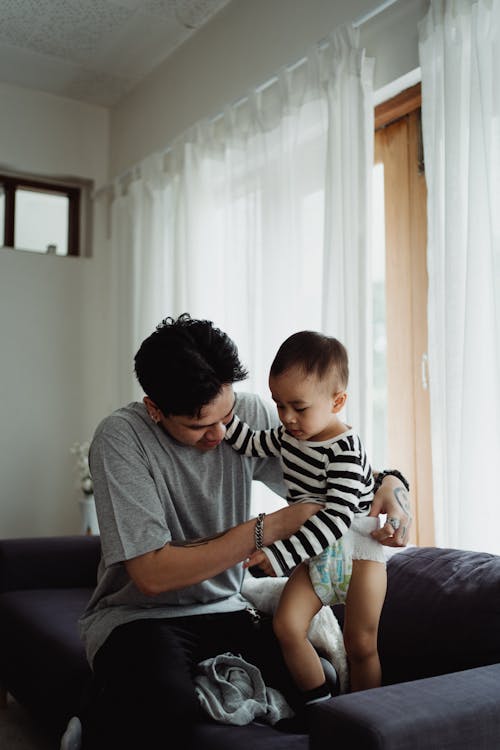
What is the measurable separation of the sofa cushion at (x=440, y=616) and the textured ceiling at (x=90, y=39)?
283 cm

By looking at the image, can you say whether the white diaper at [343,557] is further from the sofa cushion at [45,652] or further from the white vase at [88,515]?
the white vase at [88,515]

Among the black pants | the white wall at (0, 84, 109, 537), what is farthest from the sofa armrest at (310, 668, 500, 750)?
the white wall at (0, 84, 109, 537)

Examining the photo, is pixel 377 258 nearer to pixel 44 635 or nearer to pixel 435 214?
pixel 435 214

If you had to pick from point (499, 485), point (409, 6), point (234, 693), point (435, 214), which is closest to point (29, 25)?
point (409, 6)

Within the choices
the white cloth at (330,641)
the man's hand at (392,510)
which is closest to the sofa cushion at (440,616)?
the white cloth at (330,641)

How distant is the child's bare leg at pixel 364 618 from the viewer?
1621 millimetres

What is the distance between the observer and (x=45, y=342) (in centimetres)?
452

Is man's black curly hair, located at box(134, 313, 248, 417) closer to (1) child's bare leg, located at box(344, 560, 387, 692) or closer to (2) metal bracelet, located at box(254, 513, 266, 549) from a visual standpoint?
(2) metal bracelet, located at box(254, 513, 266, 549)

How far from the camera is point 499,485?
2.12 m

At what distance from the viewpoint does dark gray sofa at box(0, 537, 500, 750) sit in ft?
4.04

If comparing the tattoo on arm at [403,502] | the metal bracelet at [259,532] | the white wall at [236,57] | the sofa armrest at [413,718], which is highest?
the white wall at [236,57]

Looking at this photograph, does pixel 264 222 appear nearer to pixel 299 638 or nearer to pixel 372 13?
pixel 372 13

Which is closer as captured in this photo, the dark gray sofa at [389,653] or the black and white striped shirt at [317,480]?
the dark gray sofa at [389,653]

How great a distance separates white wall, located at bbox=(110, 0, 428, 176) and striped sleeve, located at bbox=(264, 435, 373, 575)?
1578 mm
